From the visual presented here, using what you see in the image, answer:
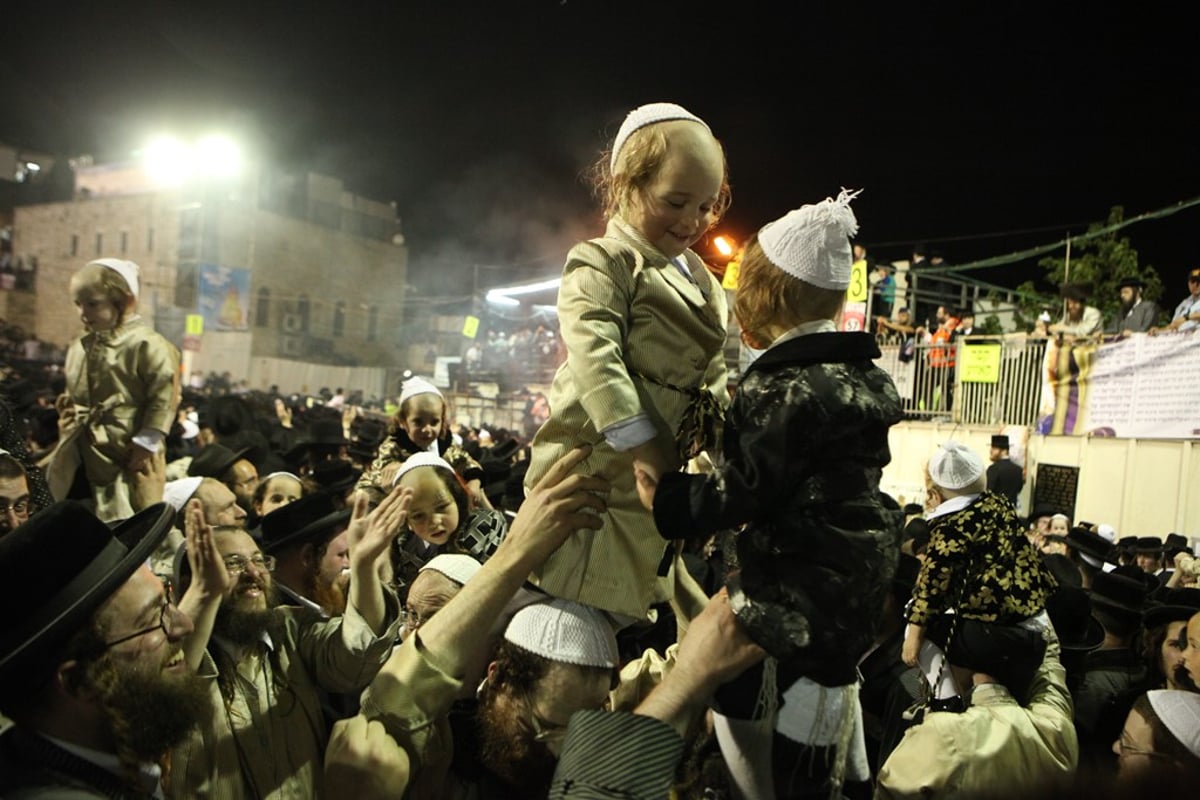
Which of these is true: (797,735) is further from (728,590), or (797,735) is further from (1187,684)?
(1187,684)

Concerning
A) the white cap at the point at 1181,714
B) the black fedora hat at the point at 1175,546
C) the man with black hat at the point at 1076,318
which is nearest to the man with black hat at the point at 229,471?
the white cap at the point at 1181,714

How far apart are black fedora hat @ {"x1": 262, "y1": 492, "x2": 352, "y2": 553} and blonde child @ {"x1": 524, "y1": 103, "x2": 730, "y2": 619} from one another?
165cm

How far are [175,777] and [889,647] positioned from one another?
373 centimetres

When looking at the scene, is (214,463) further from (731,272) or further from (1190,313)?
(1190,313)

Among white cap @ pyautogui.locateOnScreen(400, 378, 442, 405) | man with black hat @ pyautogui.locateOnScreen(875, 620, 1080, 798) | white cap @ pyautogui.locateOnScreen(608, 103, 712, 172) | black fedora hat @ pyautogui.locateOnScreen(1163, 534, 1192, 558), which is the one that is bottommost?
black fedora hat @ pyautogui.locateOnScreen(1163, 534, 1192, 558)

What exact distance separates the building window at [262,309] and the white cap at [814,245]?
52572 mm

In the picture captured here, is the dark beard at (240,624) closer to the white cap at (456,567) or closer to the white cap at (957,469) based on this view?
the white cap at (456,567)

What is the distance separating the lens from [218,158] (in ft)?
163

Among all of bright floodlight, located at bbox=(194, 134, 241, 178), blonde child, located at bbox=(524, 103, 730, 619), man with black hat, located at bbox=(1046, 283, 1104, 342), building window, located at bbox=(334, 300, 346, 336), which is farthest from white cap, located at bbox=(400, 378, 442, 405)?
building window, located at bbox=(334, 300, 346, 336)

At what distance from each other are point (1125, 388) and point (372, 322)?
51364mm

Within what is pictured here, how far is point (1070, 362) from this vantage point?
1242cm

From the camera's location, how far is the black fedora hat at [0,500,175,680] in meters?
1.73

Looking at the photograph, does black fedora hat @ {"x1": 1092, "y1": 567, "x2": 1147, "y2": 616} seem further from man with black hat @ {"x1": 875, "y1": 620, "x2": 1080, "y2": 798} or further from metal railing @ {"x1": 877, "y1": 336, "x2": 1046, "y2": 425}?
metal railing @ {"x1": 877, "y1": 336, "x2": 1046, "y2": 425}

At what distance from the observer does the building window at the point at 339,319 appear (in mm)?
55844
